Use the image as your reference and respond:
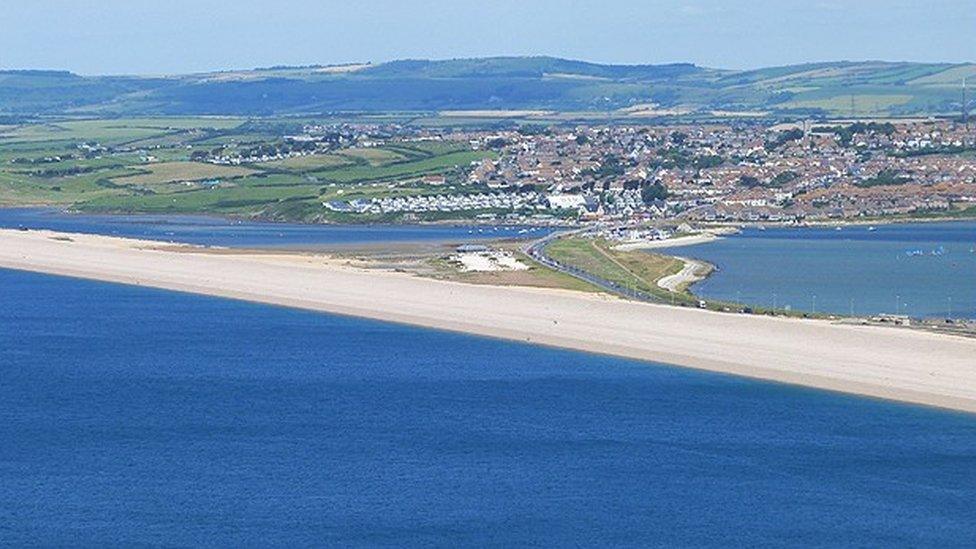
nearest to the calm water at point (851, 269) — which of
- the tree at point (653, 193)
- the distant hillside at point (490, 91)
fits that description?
the tree at point (653, 193)

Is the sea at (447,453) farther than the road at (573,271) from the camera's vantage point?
No

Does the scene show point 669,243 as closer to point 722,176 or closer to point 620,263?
point 620,263

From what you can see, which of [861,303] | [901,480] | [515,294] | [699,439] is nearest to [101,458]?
[699,439]

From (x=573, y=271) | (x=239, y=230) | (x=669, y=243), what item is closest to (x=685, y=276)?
(x=573, y=271)

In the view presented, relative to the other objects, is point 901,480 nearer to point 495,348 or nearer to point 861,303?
point 495,348

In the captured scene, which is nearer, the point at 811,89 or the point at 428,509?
the point at 428,509

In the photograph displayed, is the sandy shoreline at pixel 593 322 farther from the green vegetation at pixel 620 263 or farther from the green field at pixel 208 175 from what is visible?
the green field at pixel 208 175
